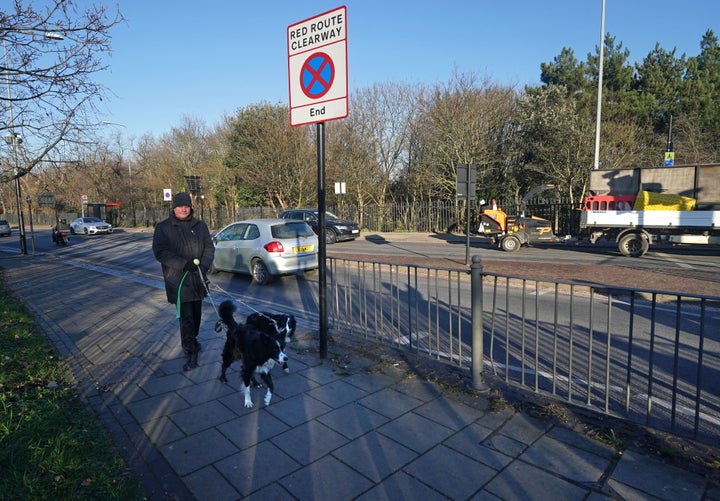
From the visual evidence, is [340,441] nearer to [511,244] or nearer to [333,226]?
[511,244]

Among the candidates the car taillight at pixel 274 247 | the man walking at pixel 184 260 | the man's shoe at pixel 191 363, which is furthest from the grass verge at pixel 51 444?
the car taillight at pixel 274 247

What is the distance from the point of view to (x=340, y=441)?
314cm

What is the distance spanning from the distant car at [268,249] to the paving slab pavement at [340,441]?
5.17 metres

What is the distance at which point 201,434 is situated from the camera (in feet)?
10.8

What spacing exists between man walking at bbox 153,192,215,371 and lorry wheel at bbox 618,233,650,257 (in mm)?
14307

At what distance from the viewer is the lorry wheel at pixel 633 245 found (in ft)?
46.9

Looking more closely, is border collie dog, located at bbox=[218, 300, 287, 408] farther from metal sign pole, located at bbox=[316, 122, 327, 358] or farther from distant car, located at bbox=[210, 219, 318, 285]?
distant car, located at bbox=[210, 219, 318, 285]

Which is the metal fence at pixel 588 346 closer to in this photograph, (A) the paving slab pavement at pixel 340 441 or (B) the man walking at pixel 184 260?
(A) the paving slab pavement at pixel 340 441

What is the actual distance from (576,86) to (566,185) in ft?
34.7

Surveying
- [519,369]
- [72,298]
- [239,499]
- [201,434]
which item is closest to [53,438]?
[201,434]

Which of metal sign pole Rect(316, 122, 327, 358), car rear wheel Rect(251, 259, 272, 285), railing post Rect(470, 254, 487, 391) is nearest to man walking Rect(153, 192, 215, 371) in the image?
metal sign pole Rect(316, 122, 327, 358)

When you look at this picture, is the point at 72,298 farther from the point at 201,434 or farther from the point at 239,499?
the point at 239,499

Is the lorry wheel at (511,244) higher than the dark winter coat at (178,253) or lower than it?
lower

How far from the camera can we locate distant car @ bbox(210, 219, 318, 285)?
10.2 metres
